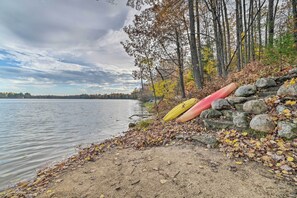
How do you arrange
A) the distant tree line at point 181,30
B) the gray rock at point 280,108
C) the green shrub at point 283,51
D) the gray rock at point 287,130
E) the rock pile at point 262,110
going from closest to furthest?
1. the gray rock at point 287,130
2. the rock pile at point 262,110
3. the gray rock at point 280,108
4. the green shrub at point 283,51
5. the distant tree line at point 181,30

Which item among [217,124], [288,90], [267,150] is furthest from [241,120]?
[288,90]

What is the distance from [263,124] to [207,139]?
1127 millimetres

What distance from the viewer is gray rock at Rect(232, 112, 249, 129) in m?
3.96

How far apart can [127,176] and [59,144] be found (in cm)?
615

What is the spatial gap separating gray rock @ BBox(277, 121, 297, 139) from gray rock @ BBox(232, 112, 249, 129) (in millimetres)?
644

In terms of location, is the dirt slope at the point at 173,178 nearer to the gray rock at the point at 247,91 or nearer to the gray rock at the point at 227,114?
the gray rock at the point at 227,114

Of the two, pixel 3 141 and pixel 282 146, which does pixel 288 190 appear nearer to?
pixel 282 146

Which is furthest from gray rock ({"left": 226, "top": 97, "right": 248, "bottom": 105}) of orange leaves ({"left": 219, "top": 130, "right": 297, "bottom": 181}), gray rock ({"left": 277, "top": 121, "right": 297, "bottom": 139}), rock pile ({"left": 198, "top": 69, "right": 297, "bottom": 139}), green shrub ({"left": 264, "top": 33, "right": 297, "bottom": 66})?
green shrub ({"left": 264, "top": 33, "right": 297, "bottom": 66})

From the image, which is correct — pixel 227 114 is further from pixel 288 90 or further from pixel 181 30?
pixel 181 30

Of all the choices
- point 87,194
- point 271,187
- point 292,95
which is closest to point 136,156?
point 87,194

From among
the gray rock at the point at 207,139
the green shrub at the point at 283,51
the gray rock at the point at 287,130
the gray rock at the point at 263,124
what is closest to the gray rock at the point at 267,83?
the green shrub at the point at 283,51

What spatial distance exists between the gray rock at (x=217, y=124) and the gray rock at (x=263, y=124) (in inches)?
21.9

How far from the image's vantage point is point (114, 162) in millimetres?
3986

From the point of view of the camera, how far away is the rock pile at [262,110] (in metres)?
3.50
